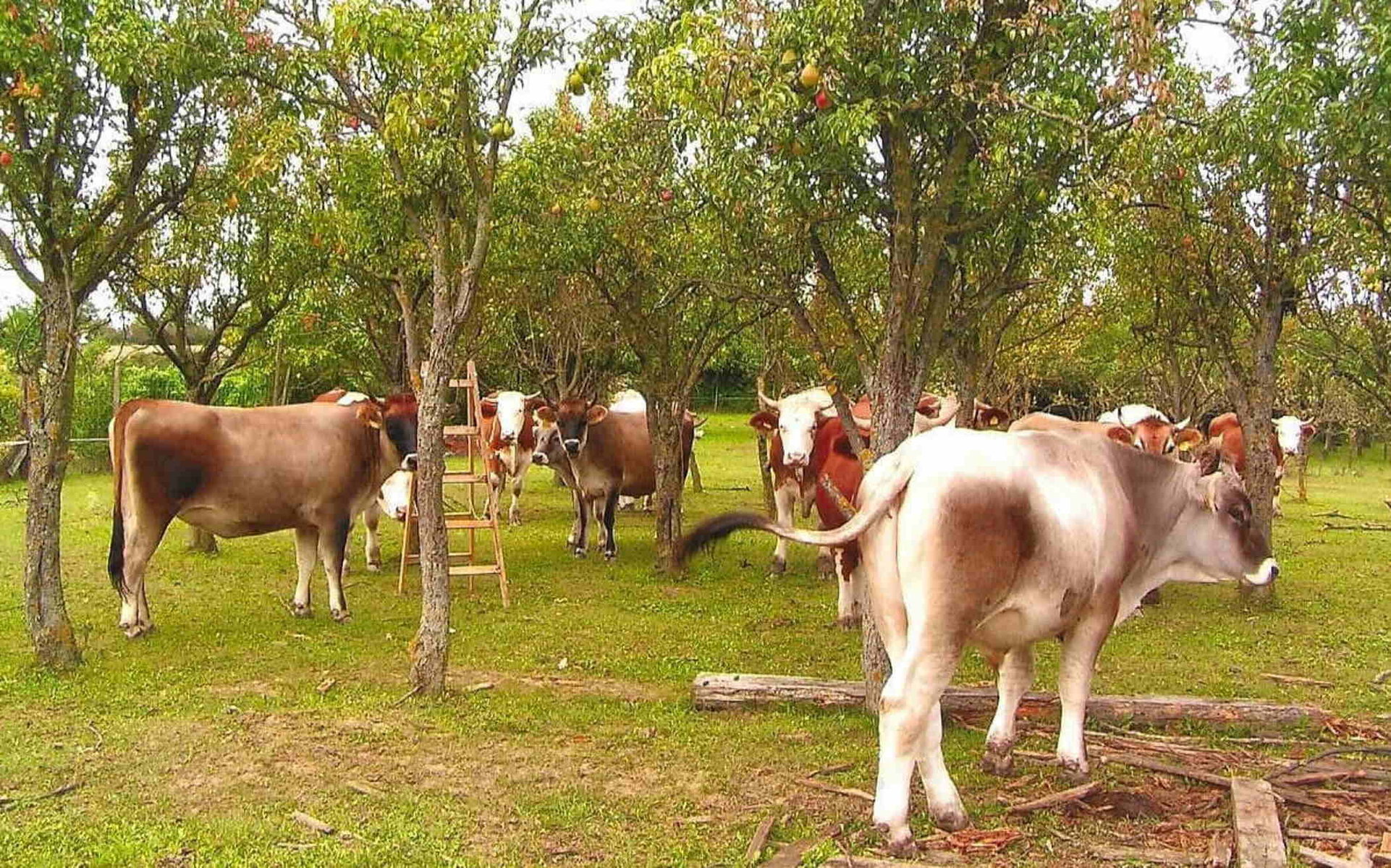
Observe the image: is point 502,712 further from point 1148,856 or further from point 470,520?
point 470,520

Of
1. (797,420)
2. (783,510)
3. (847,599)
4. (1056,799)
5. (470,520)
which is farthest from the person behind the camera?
(783,510)

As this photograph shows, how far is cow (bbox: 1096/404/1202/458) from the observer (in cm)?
1287

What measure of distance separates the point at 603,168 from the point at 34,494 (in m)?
4.68

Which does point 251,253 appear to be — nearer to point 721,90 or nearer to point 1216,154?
point 721,90

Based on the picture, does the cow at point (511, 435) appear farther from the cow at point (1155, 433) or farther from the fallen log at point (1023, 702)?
the cow at point (1155, 433)

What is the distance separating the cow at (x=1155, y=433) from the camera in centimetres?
1287

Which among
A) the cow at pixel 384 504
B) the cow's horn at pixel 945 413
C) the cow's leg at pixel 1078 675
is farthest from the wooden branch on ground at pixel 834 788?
the cow at pixel 384 504

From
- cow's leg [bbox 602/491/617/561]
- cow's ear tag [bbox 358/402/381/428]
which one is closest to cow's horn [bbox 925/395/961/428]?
cow's leg [bbox 602/491/617/561]

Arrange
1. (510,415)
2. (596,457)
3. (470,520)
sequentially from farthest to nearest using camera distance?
(510,415)
(596,457)
(470,520)

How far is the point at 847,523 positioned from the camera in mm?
5602

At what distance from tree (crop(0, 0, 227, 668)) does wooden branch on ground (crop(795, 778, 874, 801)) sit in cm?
544

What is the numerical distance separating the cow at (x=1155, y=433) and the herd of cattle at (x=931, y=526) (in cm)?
360

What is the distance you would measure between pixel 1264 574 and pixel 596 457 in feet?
30.5

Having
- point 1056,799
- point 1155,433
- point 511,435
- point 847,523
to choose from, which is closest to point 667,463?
point 511,435
